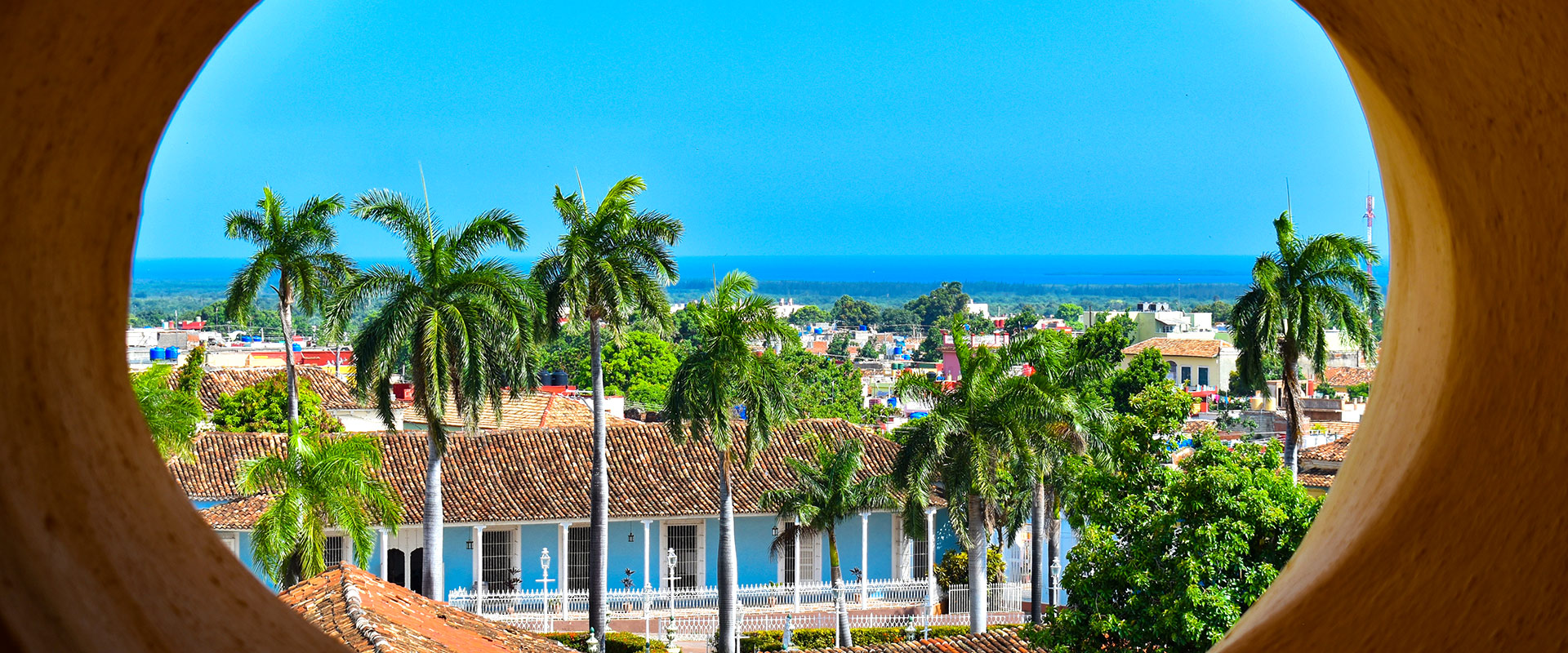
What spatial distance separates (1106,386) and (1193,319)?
46.5m

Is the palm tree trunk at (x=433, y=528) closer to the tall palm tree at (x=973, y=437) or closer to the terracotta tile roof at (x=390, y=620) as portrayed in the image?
the tall palm tree at (x=973, y=437)

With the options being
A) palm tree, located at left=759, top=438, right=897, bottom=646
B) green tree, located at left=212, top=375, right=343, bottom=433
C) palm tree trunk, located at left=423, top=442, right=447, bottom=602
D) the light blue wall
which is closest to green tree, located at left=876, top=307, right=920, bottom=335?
green tree, located at left=212, top=375, right=343, bottom=433

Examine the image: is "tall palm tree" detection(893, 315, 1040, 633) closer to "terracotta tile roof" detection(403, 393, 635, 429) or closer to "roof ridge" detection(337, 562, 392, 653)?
"roof ridge" detection(337, 562, 392, 653)

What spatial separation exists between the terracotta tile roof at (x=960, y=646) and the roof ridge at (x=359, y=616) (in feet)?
19.8

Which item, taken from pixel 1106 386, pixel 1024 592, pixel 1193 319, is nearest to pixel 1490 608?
pixel 1024 592

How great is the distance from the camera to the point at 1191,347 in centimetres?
7156

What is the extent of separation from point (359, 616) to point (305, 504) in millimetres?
9212

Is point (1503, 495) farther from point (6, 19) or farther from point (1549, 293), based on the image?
point (6, 19)

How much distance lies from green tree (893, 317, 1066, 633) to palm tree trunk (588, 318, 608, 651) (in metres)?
5.80

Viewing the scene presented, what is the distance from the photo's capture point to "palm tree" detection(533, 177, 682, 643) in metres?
23.9

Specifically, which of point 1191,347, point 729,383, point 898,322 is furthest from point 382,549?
point 898,322

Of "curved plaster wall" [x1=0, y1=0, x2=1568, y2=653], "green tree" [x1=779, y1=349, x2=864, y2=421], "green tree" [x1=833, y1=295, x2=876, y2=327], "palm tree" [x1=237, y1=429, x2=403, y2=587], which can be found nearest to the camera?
"curved plaster wall" [x1=0, y1=0, x2=1568, y2=653]

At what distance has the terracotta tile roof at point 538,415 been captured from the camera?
119ft

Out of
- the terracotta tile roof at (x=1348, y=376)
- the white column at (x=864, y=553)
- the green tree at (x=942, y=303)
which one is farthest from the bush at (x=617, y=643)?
the green tree at (x=942, y=303)
